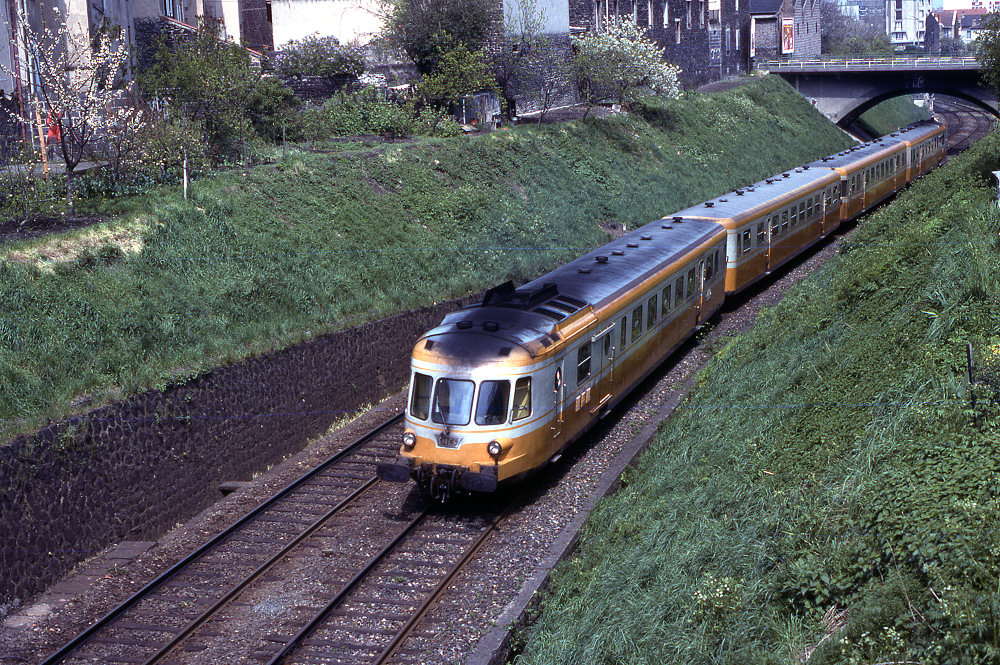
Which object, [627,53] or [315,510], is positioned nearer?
[315,510]

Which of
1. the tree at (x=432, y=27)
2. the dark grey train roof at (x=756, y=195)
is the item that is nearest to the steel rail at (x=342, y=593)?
the dark grey train roof at (x=756, y=195)

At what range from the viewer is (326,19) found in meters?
40.8

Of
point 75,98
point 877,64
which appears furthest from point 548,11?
point 877,64

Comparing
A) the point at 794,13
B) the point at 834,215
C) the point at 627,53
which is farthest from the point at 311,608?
the point at 794,13

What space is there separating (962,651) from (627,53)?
40.7 meters

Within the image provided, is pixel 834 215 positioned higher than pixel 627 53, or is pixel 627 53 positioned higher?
pixel 627 53

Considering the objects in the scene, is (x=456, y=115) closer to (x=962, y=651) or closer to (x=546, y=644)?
(x=546, y=644)

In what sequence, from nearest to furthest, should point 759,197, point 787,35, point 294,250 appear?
1. point 294,250
2. point 759,197
3. point 787,35

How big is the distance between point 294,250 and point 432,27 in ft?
57.0

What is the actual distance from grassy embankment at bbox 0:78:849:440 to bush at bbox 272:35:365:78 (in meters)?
6.12

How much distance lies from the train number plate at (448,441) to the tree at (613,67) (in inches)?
1269

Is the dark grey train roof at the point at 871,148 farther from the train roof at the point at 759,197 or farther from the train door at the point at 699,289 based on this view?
the train door at the point at 699,289

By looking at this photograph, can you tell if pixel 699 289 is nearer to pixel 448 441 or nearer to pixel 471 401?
pixel 471 401

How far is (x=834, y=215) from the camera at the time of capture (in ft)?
103
